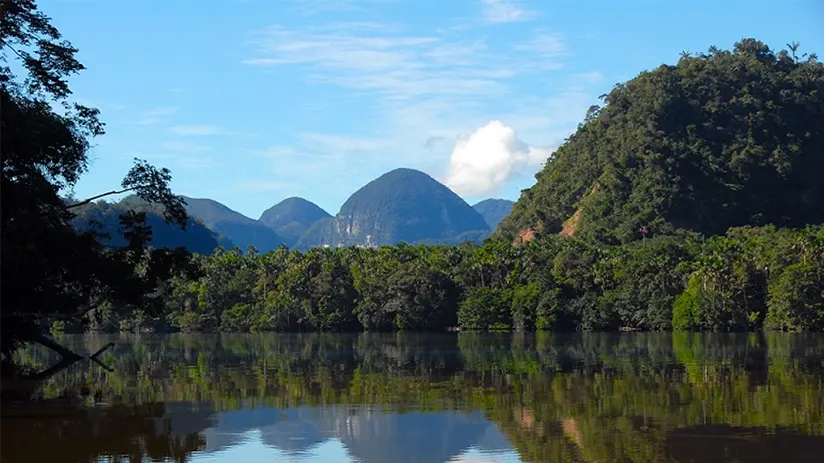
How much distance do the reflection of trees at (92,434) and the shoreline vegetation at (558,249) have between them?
3687 millimetres

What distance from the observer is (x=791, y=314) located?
308 feet

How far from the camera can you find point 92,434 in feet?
83.0

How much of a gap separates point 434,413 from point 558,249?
95.9m

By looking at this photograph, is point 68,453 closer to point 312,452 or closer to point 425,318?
point 312,452

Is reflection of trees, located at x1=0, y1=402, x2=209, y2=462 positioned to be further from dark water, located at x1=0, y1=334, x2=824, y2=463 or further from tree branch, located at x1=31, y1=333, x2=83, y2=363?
tree branch, located at x1=31, y1=333, x2=83, y2=363

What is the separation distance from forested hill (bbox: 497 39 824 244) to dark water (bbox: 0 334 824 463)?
11463 centimetres

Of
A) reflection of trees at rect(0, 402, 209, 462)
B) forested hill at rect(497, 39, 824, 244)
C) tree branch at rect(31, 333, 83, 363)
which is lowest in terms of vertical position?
reflection of trees at rect(0, 402, 209, 462)

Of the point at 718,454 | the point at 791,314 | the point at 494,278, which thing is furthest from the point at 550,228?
the point at 718,454

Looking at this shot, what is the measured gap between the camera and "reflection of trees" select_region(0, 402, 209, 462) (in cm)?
2253

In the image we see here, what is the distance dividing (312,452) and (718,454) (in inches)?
329

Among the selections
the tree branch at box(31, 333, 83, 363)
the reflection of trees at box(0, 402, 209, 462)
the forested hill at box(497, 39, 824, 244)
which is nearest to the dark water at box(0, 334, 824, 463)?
the reflection of trees at box(0, 402, 209, 462)

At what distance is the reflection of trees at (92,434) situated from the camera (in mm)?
22531

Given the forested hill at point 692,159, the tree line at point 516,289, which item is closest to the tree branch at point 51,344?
the tree line at point 516,289

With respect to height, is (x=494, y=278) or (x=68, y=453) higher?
(x=494, y=278)
